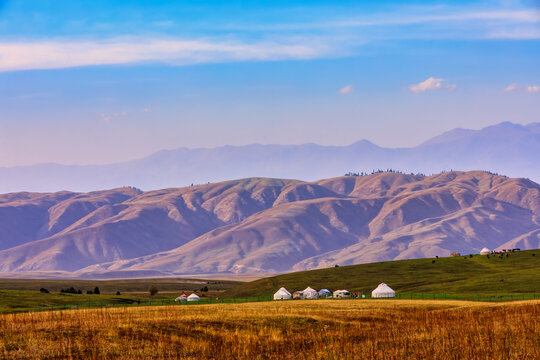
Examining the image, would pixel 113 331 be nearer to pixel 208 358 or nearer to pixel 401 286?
pixel 208 358

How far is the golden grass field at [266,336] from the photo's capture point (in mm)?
52719

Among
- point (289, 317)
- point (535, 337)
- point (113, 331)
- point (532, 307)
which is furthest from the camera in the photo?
point (532, 307)

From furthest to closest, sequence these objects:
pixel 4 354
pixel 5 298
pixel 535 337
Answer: pixel 5 298 < pixel 535 337 < pixel 4 354

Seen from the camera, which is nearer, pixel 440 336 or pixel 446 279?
pixel 440 336

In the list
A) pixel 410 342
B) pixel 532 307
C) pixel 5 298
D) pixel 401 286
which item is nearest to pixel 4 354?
pixel 410 342

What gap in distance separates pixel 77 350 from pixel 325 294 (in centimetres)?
13784

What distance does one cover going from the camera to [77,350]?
55.5 meters

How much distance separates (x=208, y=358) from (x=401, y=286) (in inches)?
5828

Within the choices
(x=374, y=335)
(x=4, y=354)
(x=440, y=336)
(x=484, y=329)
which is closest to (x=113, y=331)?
(x=4, y=354)

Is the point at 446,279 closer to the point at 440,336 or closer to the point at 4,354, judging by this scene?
the point at 440,336

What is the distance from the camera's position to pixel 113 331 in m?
62.8

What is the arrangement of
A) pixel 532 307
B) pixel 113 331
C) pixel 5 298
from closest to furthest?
pixel 113 331
pixel 532 307
pixel 5 298

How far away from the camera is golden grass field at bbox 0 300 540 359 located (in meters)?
52.7

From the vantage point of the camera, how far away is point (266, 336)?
6606 centimetres
